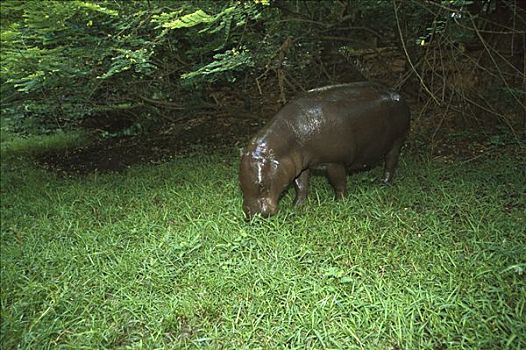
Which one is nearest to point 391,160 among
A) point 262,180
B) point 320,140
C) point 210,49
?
point 320,140

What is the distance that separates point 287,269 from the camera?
10.7ft

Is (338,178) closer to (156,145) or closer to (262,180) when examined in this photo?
(262,180)

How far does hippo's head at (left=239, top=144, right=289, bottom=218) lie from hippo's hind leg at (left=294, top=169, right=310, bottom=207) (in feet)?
1.15

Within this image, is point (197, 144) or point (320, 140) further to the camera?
point (197, 144)

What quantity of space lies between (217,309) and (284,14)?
3.75 meters

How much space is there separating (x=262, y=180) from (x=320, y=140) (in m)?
0.64

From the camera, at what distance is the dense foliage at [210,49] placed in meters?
3.96

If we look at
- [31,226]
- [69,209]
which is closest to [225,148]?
[69,209]

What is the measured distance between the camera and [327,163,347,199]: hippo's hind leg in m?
4.03

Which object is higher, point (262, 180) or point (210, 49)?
point (210, 49)

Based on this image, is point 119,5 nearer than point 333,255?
No

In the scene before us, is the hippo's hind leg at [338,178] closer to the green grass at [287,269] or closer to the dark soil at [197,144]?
the green grass at [287,269]

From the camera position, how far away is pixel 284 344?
2641mm

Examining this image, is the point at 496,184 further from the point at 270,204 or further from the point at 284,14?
the point at 284,14
